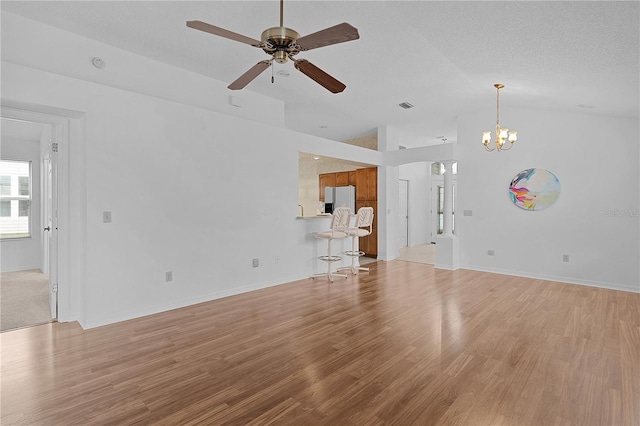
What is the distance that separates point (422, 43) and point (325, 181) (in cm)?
617

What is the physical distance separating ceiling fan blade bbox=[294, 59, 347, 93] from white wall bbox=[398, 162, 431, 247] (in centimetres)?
735

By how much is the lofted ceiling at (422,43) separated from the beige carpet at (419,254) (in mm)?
3995

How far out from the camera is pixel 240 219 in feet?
16.2

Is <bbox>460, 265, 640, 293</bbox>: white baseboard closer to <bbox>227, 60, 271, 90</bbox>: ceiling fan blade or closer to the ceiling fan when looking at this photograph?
the ceiling fan

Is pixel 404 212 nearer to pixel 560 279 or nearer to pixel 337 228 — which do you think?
pixel 560 279

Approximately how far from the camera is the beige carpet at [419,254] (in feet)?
25.9

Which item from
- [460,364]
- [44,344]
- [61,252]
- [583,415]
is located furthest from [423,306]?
[61,252]

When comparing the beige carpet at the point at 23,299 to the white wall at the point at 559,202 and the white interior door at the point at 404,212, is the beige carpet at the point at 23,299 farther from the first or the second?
the white interior door at the point at 404,212

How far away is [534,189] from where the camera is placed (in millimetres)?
6062

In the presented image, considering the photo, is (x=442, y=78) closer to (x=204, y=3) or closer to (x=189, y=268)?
(x=204, y=3)

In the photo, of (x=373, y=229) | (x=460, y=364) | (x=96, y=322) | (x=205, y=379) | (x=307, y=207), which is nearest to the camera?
(x=205, y=379)

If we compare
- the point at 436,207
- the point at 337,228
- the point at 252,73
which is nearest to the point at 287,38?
the point at 252,73

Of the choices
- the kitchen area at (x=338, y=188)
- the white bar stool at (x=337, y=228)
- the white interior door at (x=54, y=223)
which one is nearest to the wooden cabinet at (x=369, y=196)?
the kitchen area at (x=338, y=188)

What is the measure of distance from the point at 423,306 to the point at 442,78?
3354 millimetres
